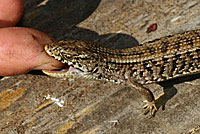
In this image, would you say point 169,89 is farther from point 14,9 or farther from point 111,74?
point 14,9

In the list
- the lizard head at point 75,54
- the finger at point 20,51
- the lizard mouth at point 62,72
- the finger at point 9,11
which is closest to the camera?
the finger at point 20,51

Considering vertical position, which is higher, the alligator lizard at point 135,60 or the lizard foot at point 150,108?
the alligator lizard at point 135,60

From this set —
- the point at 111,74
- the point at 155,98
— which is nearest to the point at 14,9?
the point at 111,74

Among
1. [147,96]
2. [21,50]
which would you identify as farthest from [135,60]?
[21,50]

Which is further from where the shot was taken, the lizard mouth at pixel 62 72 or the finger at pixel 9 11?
the lizard mouth at pixel 62 72

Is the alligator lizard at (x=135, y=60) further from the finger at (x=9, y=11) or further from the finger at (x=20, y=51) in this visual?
the finger at (x=9, y=11)

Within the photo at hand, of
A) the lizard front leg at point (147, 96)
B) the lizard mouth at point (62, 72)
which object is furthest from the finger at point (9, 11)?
the lizard front leg at point (147, 96)

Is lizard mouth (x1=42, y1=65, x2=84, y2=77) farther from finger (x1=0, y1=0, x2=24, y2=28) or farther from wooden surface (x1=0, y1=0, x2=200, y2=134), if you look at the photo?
finger (x1=0, y1=0, x2=24, y2=28)
